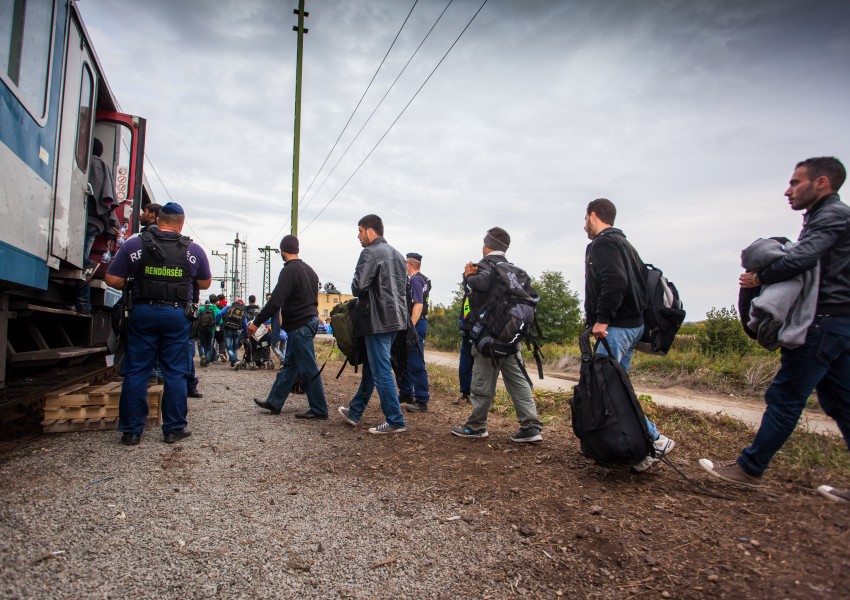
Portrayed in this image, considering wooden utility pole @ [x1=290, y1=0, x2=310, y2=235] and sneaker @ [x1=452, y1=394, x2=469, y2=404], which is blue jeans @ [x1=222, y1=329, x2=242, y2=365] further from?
sneaker @ [x1=452, y1=394, x2=469, y2=404]

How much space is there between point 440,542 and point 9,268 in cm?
332

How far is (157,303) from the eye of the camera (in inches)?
165

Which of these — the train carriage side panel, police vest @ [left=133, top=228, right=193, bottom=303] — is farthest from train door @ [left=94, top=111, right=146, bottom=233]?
police vest @ [left=133, top=228, right=193, bottom=303]

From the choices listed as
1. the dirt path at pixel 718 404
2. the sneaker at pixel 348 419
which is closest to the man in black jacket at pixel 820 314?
the sneaker at pixel 348 419

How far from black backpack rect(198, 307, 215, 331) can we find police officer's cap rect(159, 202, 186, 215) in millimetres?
7739

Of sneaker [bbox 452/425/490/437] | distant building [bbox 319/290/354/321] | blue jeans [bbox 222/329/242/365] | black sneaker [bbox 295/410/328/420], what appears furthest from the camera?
distant building [bbox 319/290/354/321]

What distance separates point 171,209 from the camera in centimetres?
435

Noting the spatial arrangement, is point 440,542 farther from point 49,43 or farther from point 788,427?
point 49,43

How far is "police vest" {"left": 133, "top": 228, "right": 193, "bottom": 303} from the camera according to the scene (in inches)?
163

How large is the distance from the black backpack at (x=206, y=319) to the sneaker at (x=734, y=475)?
35.2ft

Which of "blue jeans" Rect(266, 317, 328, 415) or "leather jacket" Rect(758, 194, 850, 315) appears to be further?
"blue jeans" Rect(266, 317, 328, 415)

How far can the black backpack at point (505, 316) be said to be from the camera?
4.30 metres

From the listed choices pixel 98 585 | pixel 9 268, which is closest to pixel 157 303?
pixel 9 268

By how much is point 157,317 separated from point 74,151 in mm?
1974
